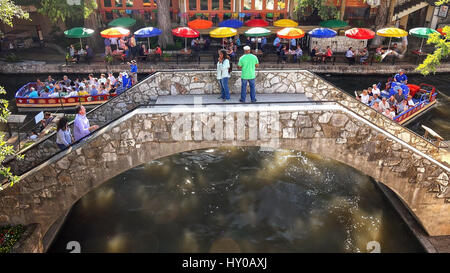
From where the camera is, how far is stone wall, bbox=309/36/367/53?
28266mm

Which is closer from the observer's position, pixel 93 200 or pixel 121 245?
pixel 121 245

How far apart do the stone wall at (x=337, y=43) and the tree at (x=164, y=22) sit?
37.5 feet

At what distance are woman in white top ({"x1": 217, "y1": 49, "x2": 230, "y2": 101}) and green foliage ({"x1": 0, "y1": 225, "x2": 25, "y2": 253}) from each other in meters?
7.09

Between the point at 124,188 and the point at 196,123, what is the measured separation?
5414 millimetres

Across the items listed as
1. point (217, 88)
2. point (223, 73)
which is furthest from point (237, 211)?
point (223, 73)

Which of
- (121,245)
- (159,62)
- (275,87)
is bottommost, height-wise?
(121,245)

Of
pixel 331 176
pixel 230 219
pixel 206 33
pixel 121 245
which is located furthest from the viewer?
pixel 206 33

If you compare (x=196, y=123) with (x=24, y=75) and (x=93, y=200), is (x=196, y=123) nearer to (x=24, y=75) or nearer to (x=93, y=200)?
(x=93, y=200)

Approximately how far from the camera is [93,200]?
12.5 meters

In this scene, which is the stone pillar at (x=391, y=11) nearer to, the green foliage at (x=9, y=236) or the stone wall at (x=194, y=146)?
the stone wall at (x=194, y=146)

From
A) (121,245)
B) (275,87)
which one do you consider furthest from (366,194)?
(121,245)

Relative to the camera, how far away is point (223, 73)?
11625 mm

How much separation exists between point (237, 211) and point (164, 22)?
2040cm

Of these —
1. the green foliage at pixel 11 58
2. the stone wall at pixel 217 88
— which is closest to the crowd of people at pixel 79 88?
the stone wall at pixel 217 88
